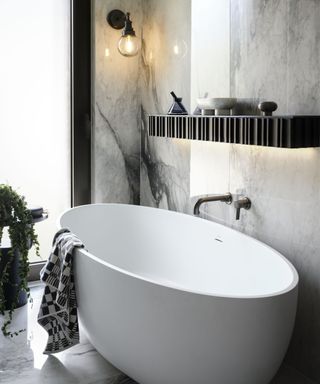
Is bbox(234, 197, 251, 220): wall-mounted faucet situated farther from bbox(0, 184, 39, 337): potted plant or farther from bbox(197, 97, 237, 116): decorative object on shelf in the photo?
bbox(0, 184, 39, 337): potted plant

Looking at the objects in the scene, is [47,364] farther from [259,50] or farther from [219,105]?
[259,50]

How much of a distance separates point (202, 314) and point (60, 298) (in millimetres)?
871

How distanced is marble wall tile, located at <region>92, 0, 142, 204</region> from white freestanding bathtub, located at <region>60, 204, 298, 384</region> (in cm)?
112

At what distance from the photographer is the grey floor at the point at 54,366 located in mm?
2289

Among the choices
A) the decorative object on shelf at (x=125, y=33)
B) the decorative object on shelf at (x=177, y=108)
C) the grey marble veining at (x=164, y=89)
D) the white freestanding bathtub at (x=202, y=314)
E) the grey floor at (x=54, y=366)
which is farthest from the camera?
the decorative object on shelf at (x=125, y=33)

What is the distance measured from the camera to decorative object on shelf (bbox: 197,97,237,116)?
258cm

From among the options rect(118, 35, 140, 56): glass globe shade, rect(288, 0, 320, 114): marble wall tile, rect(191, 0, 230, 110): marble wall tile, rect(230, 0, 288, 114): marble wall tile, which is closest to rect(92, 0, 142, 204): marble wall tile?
rect(118, 35, 140, 56): glass globe shade

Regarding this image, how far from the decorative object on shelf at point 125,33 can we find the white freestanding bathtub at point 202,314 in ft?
4.85

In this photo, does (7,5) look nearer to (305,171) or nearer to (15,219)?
(15,219)

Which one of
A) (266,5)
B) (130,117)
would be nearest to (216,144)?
(266,5)

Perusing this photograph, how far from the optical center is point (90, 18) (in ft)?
11.9

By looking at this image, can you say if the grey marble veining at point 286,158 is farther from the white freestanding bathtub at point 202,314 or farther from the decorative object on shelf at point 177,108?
the decorative object on shelf at point 177,108

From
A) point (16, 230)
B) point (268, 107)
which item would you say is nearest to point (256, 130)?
point (268, 107)

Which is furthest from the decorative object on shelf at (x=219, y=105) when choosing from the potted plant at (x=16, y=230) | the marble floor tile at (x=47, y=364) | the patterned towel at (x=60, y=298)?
the marble floor tile at (x=47, y=364)
